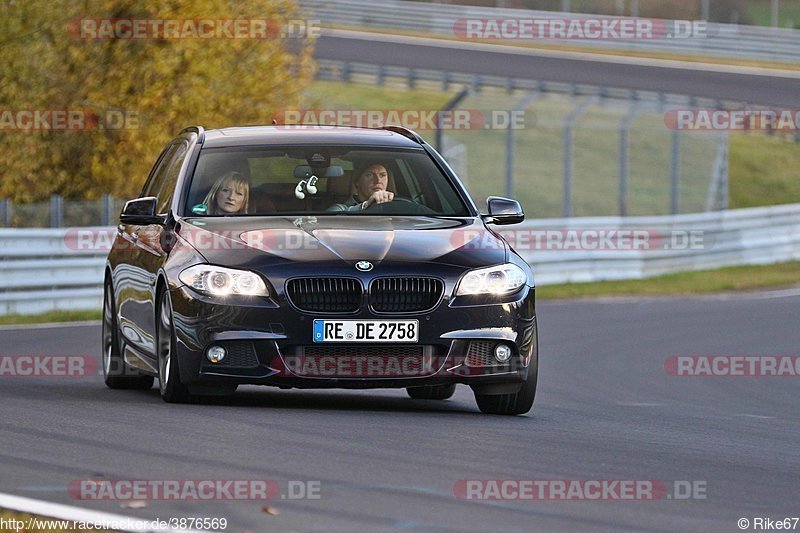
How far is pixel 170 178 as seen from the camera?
11422 mm

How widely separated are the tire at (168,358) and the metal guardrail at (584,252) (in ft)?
33.5

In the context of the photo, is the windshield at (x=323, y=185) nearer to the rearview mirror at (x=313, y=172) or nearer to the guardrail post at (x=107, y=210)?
the rearview mirror at (x=313, y=172)

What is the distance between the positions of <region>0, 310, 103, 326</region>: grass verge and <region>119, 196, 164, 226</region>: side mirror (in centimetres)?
887

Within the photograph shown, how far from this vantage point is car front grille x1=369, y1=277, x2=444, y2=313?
964cm

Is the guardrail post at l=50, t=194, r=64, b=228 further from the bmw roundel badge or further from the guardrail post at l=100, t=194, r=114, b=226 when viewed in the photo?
the bmw roundel badge

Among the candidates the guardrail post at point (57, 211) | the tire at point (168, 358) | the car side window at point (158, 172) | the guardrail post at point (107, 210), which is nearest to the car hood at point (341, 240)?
the tire at point (168, 358)

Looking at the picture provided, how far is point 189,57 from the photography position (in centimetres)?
2656

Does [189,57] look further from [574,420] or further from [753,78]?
[753,78]

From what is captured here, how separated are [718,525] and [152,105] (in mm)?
20625

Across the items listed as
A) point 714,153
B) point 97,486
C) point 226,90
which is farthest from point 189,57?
point 97,486

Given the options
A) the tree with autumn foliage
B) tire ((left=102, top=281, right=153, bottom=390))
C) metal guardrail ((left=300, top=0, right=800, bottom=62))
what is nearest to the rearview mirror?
tire ((left=102, top=281, right=153, bottom=390))

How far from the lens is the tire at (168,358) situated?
32.6ft

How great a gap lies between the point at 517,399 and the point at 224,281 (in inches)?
70.4

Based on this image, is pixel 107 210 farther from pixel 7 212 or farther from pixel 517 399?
pixel 517 399
